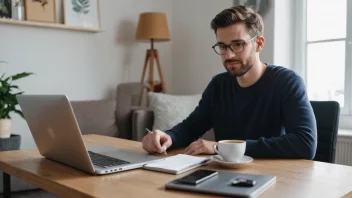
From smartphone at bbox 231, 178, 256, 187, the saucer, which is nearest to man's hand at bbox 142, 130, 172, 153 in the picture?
the saucer

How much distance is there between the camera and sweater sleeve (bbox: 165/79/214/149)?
150cm

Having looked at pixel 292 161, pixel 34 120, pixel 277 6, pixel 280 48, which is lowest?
pixel 292 161

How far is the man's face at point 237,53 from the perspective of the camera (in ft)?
4.77

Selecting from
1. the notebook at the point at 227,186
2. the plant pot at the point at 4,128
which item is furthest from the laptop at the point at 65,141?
the plant pot at the point at 4,128

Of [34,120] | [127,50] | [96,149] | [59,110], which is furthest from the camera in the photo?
[127,50]

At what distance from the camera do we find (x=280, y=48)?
3.19 metres

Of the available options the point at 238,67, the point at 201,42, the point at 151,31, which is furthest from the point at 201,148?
the point at 201,42

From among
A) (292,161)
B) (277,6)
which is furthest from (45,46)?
(292,161)

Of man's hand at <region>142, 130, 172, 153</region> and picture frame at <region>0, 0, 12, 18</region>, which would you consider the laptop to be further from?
picture frame at <region>0, 0, 12, 18</region>

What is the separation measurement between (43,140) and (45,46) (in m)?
2.26

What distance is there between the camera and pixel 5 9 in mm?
2990

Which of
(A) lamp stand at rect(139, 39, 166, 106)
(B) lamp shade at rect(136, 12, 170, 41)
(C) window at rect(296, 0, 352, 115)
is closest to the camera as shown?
(C) window at rect(296, 0, 352, 115)

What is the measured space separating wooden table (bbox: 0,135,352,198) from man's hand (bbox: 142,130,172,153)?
9.2 inches

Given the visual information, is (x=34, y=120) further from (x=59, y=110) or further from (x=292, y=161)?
(x=292, y=161)
